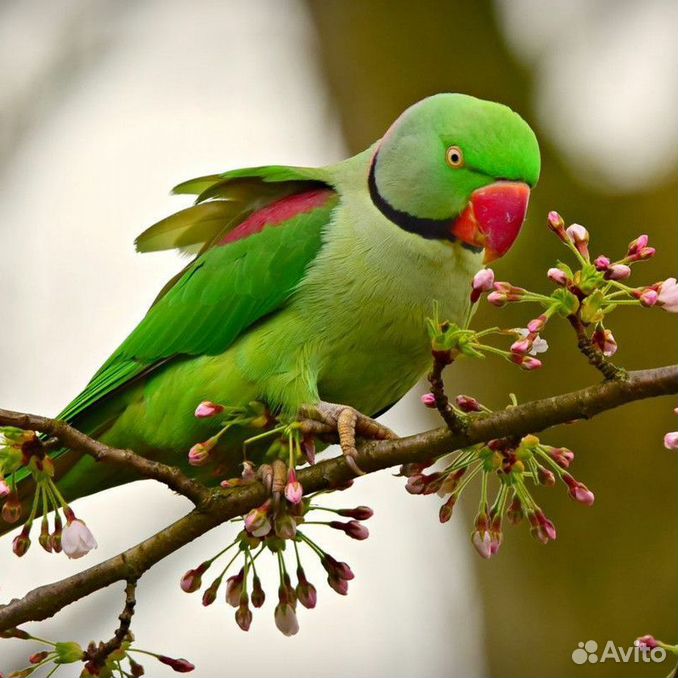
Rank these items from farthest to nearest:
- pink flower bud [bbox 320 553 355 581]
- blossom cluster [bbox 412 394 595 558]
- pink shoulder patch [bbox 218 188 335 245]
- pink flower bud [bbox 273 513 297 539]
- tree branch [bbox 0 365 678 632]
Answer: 1. pink shoulder patch [bbox 218 188 335 245]
2. pink flower bud [bbox 320 553 355 581]
3. pink flower bud [bbox 273 513 297 539]
4. blossom cluster [bbox 412 394 595 558]
5. tree branch [bbox 0 365 678 632]

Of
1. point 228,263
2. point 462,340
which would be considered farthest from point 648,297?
point 228,263

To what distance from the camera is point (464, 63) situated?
17.9 ft

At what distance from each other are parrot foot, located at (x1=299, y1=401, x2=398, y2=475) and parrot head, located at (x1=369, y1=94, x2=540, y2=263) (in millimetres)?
746

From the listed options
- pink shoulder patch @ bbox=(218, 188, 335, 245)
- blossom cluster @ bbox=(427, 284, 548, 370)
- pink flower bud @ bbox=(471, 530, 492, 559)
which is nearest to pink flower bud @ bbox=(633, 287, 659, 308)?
blossom cluster @ bbox=(427, 284, 548, 370)

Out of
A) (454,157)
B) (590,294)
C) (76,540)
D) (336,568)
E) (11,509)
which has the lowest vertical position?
(336,568)

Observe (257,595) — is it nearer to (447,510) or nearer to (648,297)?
(447,510)

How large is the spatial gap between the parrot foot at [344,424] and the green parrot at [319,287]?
0.05 ft

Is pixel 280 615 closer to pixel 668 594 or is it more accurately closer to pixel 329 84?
pixel 668 594

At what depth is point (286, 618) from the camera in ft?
9.95

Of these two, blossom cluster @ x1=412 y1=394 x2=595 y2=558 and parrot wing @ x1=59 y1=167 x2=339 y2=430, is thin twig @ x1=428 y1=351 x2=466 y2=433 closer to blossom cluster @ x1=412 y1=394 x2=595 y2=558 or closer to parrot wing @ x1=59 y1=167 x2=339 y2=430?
A: blossom cluster @ x1=412 y1=394 x2=595 y2=558

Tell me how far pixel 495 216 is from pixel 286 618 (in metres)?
1.42

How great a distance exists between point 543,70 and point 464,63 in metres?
0.39

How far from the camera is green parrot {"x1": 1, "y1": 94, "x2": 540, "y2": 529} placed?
11.8 feet

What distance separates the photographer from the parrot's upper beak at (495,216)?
11.6 ft
